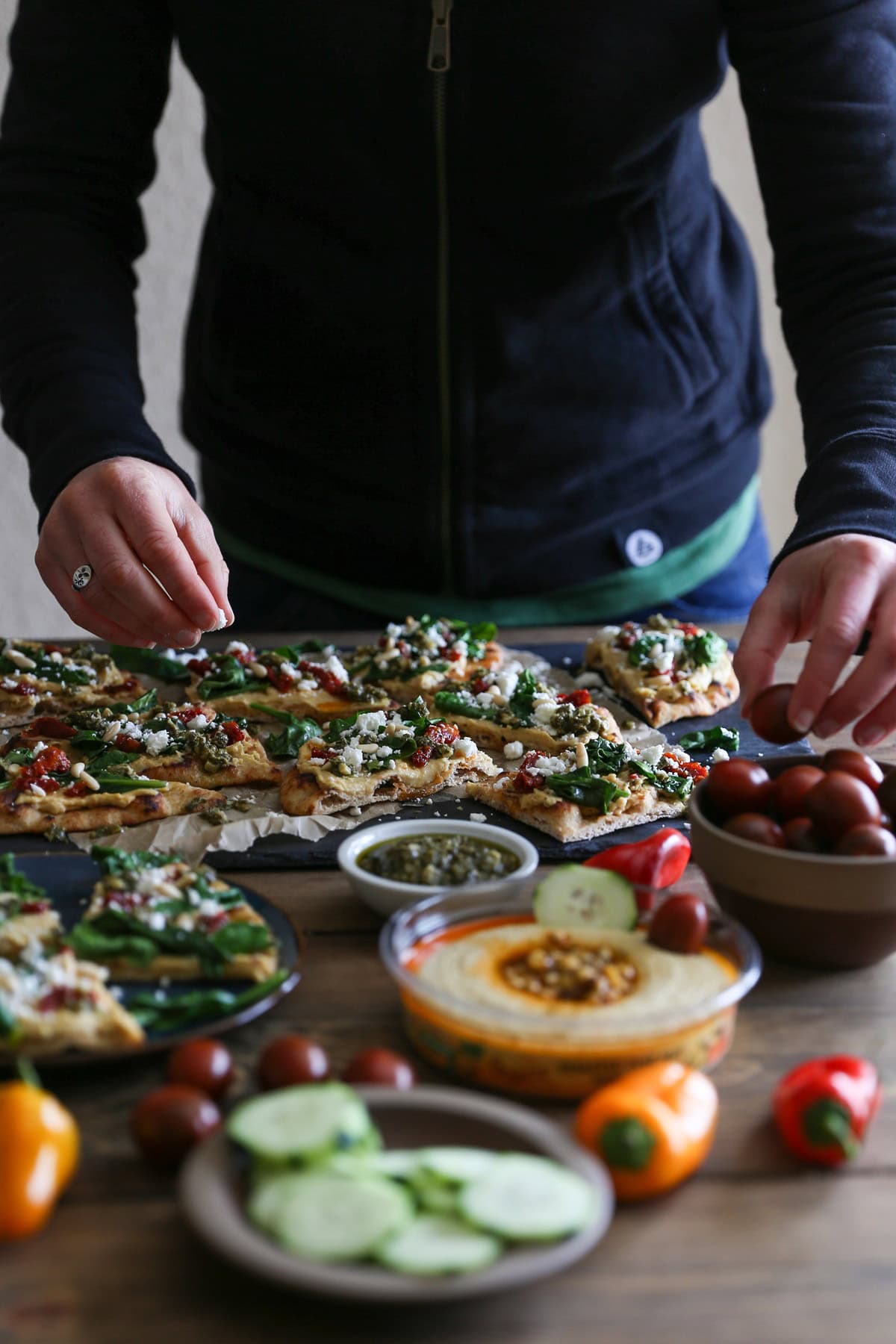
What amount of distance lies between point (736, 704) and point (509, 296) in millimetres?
1195

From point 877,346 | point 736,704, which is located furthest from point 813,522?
point 736,704

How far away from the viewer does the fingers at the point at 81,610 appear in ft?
9.13

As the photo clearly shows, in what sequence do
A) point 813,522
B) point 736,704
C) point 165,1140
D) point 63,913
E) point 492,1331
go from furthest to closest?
point 736,704
point 813,522
point 63,913
point 165,1140
point 492,1331

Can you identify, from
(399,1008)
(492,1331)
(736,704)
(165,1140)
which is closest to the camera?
(492,1331)

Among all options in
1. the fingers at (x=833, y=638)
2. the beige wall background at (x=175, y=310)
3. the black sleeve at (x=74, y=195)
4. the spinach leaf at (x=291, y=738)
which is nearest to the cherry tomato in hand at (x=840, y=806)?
the fingers at (x=833, y=638)

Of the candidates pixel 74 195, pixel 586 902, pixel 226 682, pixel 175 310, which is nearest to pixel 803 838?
pixel 586 902

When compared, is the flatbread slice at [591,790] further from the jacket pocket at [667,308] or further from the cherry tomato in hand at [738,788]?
the jacket pocket at [667,308]

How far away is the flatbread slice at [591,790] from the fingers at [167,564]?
2.16 feet

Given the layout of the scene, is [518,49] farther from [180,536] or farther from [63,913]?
[63,913]

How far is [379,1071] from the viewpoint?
1556 millimetres

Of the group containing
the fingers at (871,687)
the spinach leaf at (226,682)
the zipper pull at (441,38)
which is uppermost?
the zipper pull at (441,38)

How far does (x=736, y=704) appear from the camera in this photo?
3439 mm

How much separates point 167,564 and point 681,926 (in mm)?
1340

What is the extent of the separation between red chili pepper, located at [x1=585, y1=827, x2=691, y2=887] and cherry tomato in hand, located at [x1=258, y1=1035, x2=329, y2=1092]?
0.62 m
